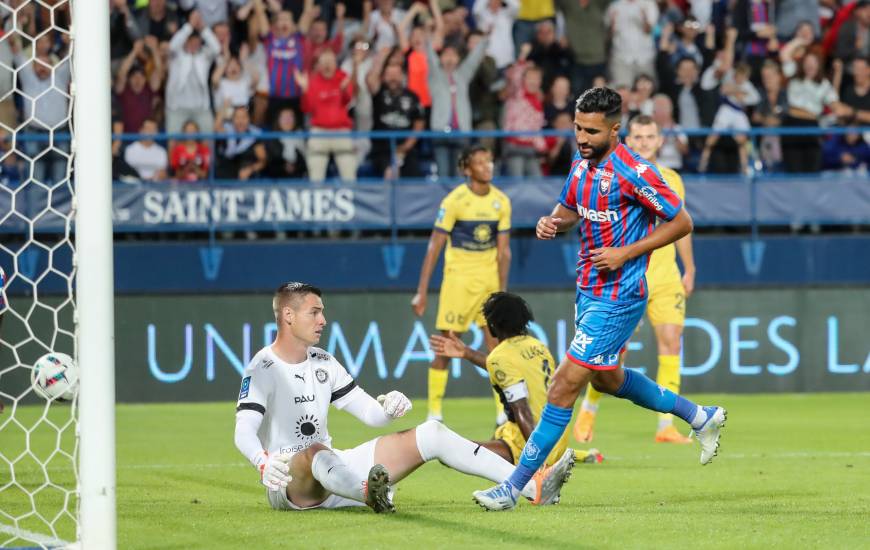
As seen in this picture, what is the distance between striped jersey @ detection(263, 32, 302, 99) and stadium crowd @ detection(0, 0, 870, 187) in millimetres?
16

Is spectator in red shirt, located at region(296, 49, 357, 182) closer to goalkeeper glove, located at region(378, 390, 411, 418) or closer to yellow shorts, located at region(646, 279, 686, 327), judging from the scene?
yellow shorts, located at region(646, 279, 686, 327)

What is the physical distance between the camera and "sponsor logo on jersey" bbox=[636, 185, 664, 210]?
6930mm

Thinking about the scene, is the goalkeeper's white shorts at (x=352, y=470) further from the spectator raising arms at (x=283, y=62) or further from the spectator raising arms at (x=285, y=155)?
the spectator raising arms at (x=283, y=62)

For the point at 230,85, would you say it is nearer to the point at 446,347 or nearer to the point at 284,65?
the point at 284,65

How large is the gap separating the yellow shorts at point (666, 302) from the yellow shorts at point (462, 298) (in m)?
1.82

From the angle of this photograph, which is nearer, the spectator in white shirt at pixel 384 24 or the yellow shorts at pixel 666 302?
the yellow shorts at pixel 666 302

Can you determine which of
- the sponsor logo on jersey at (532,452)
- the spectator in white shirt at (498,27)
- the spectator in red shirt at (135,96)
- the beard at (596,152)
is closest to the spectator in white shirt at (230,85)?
the spectator in red shirt at (135,96)

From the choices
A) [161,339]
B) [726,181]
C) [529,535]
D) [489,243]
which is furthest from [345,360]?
[529,535]

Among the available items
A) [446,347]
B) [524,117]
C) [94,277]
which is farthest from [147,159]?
[94,277]

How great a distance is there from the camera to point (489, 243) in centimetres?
1236

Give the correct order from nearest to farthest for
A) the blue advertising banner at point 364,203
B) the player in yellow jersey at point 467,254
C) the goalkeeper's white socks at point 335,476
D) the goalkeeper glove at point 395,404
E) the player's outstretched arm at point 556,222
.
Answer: the goalkeeper's white socks at point 335,476 < the goalkeeper glove at point 395,404 < the player's outstretched arm at point 556,222 < the player in yellow jersey at point 467,254 < the blue advertising banner at point 364,203

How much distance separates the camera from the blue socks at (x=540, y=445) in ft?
22.3

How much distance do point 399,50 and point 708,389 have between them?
504cm

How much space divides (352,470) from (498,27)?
11.2 metres
